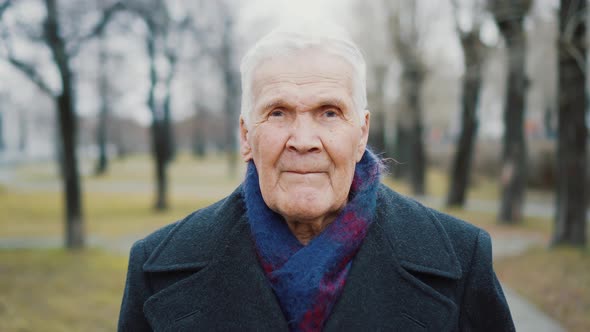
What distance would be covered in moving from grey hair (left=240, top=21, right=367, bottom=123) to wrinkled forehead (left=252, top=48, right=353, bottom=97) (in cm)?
2

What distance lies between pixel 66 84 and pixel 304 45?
34.0 ft

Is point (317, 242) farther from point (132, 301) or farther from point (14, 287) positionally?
point (14, 287)

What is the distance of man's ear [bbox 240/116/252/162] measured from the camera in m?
2.30

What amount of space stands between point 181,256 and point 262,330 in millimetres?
483

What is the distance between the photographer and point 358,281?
213 cm

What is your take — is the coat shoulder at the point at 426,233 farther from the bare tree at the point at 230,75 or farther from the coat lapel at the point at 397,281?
the bare tree at the point at 230,75

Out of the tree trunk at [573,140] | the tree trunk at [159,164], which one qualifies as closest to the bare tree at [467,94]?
the tree trunk at [573,140]

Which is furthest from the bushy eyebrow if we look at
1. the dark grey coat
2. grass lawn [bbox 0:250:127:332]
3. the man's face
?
grass lawn [bbox 0:250:127:332]

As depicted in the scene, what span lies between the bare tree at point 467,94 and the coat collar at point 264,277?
14.4 meters

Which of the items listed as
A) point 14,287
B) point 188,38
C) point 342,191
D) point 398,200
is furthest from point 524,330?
point 188,38

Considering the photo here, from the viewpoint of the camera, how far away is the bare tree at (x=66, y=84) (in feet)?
34.6

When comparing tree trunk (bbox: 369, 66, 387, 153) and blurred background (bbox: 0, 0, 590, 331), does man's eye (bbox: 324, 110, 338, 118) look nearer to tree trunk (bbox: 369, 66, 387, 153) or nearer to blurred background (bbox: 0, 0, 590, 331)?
blurred background (bbox: 0, 0, 590, 331)

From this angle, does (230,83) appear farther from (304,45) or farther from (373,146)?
(304,45)

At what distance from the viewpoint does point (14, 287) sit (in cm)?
820
